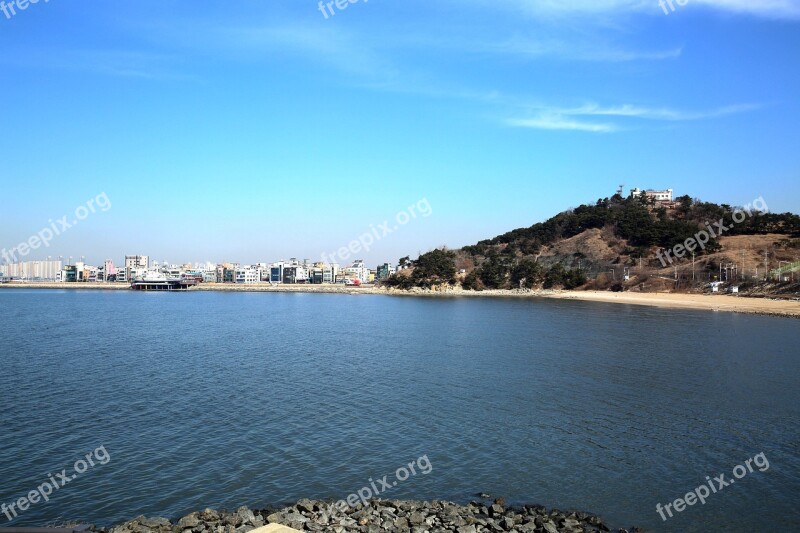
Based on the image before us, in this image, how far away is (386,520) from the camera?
10539mm

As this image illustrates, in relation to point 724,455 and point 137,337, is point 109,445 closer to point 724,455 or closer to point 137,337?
point 724,455

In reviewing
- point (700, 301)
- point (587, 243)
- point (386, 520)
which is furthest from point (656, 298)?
point (386, 520)

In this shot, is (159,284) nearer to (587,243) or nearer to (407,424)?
(587,243)

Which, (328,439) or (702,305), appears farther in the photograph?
(702,305)

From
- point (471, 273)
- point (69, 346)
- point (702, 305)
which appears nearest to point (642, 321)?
point (702, 305)

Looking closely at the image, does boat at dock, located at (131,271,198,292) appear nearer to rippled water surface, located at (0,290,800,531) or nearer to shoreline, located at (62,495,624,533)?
rippled water surface, located at (0,290,800,531)

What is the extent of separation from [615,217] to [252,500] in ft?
418

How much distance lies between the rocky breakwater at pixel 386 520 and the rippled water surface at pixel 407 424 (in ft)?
2.66

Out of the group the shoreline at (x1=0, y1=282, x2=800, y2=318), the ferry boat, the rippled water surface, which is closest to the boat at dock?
the ferry boat

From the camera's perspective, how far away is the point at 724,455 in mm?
14641

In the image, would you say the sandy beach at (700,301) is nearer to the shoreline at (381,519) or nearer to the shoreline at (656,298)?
the shoreline at (656,298)

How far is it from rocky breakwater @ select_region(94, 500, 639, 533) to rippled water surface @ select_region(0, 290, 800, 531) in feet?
2.66

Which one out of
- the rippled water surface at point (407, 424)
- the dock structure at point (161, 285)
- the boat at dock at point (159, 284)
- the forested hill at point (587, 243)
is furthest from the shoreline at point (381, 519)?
the boat at dock at point (159, 284)

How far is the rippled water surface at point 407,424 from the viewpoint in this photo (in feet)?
40.0
